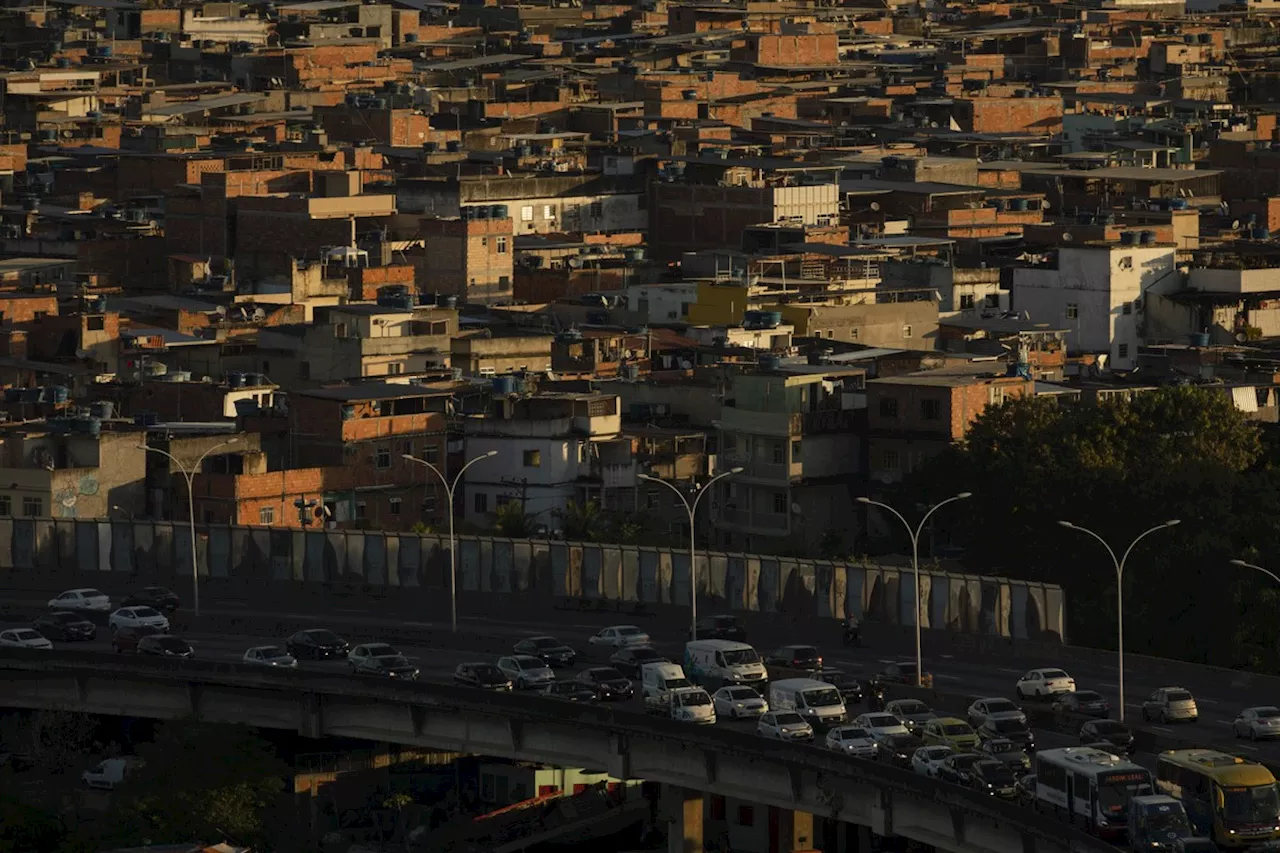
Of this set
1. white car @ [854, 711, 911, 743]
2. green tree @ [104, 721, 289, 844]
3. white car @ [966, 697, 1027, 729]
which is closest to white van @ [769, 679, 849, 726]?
white car @ [854, 711, 911, 743]

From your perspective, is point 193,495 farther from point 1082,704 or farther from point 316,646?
point 1082,704

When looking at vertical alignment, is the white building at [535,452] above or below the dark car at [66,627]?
above

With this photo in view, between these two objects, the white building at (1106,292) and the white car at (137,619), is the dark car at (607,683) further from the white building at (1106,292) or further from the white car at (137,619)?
the white building at (1106,292)

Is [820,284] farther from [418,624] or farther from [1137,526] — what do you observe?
[418,624]

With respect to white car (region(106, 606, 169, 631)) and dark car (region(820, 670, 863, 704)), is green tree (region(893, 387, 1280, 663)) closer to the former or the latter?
dark car (region(820, 670, 863, 704))

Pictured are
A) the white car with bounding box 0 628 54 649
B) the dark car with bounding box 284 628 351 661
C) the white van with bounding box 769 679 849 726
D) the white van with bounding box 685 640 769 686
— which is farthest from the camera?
the white car with bounding box 0 628 54 649

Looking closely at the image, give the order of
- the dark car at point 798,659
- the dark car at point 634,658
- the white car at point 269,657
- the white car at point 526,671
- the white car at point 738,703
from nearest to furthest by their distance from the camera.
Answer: the white car at point 738,703 → the white car at point 526,671 → the dark car at point 798,659 → the dark car at point 634,658 → the white car at point 269,657

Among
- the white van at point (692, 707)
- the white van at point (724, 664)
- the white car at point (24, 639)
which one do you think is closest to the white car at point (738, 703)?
the white van at point (692, 707)
